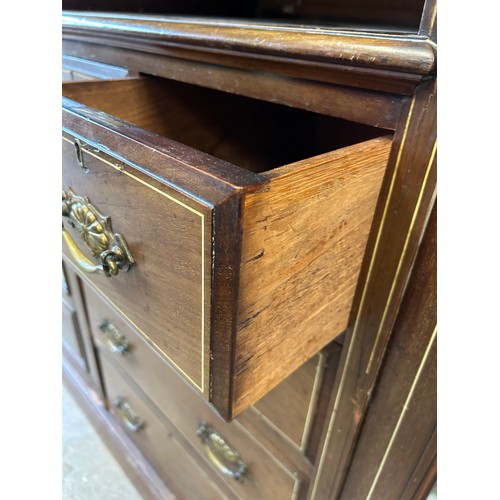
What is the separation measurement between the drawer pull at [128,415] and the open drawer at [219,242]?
60 centimetres

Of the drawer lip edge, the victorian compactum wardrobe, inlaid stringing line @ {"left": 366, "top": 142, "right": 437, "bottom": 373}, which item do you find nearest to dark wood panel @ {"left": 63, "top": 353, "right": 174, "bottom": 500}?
the victorian compactum wardrobe

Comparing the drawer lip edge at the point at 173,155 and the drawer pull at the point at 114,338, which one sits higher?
the drawer lip edge at the point at 173,155

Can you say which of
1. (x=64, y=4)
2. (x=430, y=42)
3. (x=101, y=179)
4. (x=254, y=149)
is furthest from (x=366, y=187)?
(x=64, y=4)

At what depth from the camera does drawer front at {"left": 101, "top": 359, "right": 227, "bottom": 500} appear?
2.67 ft

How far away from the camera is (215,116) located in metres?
0.62

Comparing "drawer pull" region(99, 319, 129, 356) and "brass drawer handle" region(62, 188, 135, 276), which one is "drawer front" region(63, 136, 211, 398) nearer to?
"brass drawer handle" region(62, 188, 135, 276)

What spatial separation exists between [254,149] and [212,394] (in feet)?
1.35

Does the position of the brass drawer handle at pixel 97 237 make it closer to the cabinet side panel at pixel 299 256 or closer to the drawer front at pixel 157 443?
the cabinet side panel at pixel 299 256

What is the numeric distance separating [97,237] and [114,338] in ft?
1.68

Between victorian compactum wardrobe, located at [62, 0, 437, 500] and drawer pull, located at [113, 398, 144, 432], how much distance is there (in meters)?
0.33

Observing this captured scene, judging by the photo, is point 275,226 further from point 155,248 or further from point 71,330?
point 71,330

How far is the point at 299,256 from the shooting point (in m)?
0.31

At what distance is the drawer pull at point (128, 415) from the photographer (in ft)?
3.07

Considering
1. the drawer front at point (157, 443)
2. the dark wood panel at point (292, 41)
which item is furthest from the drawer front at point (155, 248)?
the drawer front at point (157, 443)
